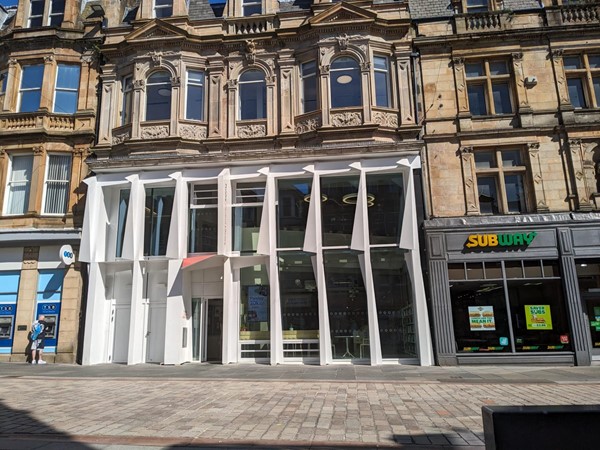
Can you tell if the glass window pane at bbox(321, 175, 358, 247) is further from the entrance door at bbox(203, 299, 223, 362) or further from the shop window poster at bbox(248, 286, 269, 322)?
the entrance door at bbox(203, 299, 223, 362)

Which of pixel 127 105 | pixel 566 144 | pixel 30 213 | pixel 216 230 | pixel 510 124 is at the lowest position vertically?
pixel 216 230

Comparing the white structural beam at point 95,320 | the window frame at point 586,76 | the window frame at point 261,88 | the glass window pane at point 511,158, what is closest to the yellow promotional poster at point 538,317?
the glass window pane at point 511,158

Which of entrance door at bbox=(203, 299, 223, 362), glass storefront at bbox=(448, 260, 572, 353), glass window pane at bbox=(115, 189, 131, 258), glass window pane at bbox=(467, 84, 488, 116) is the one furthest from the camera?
glass window pane at bbox=(115, 189, 131, 258)

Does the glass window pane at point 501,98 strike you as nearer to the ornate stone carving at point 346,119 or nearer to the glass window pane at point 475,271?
the ornate stone carving at point 346,119

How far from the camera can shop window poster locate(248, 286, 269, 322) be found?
587 inches

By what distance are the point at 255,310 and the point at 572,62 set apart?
47.9 feet

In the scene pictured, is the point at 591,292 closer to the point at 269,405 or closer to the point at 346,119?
the point at 346,119

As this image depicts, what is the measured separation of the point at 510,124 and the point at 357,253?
7254 mm

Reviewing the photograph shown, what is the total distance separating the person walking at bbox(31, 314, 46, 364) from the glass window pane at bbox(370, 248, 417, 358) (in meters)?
11.3

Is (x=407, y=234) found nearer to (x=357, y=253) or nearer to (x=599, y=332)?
(x=357, y=253)

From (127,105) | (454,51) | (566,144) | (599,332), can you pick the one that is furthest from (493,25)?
(127,105)

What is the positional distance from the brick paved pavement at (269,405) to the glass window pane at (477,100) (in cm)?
906

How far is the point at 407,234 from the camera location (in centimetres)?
1425

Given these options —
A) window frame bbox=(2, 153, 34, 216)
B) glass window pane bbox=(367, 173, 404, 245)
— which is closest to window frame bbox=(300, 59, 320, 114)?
glass window pane bbox=(367, 173, 404, 245)
